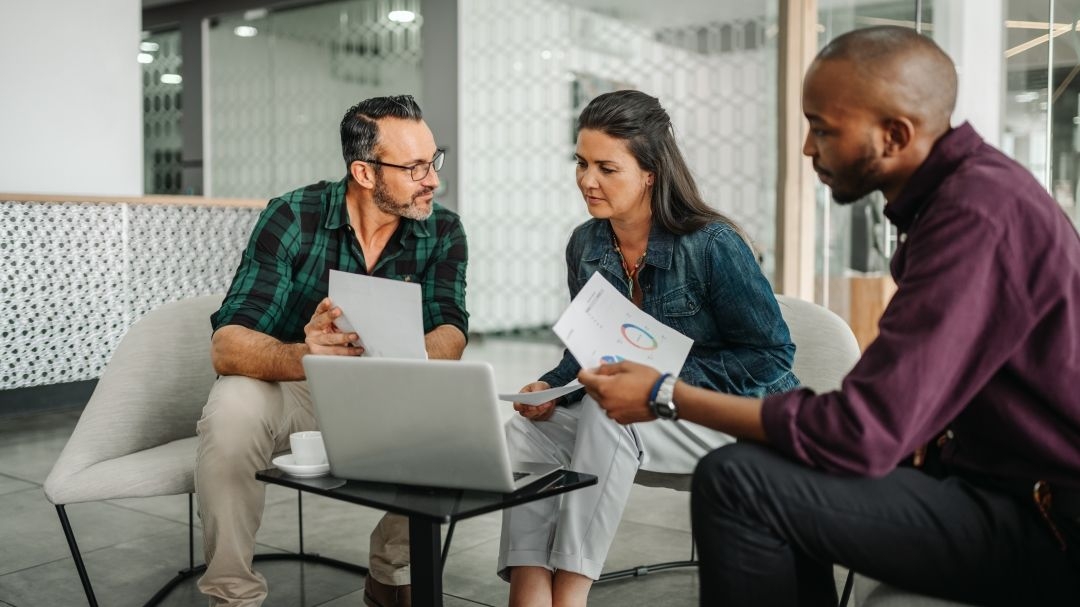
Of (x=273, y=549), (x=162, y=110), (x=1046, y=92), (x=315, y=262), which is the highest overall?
(x=162, y=110)

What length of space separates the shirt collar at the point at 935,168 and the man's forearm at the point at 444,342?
1097mm

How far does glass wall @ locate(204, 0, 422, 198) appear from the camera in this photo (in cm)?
735

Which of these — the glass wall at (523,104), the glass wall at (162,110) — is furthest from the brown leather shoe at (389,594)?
the glass wall at (162,110)

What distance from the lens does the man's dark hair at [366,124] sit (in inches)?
84.8

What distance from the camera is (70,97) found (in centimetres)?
508

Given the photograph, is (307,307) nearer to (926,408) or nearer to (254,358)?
(254,358)

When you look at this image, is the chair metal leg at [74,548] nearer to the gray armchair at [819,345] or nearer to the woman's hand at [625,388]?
A: the woman's hand at [625,388]

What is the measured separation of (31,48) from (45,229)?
1.35 m

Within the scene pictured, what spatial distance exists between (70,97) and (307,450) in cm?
439

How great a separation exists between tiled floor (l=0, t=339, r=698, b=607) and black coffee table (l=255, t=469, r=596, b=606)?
0.91 m

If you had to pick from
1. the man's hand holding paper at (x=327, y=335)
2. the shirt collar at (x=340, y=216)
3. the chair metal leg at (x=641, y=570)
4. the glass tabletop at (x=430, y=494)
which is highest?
the shirt collar at (x=340, y=216)

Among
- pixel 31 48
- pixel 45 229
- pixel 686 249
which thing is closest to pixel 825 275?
pixel 686 249

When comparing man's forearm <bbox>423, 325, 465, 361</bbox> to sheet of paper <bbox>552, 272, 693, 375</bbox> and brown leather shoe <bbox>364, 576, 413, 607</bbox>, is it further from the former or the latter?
sheet of paper <bbox>552, 272, 693, 375</bbox>

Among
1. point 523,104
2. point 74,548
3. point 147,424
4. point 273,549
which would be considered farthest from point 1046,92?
point 523,104
